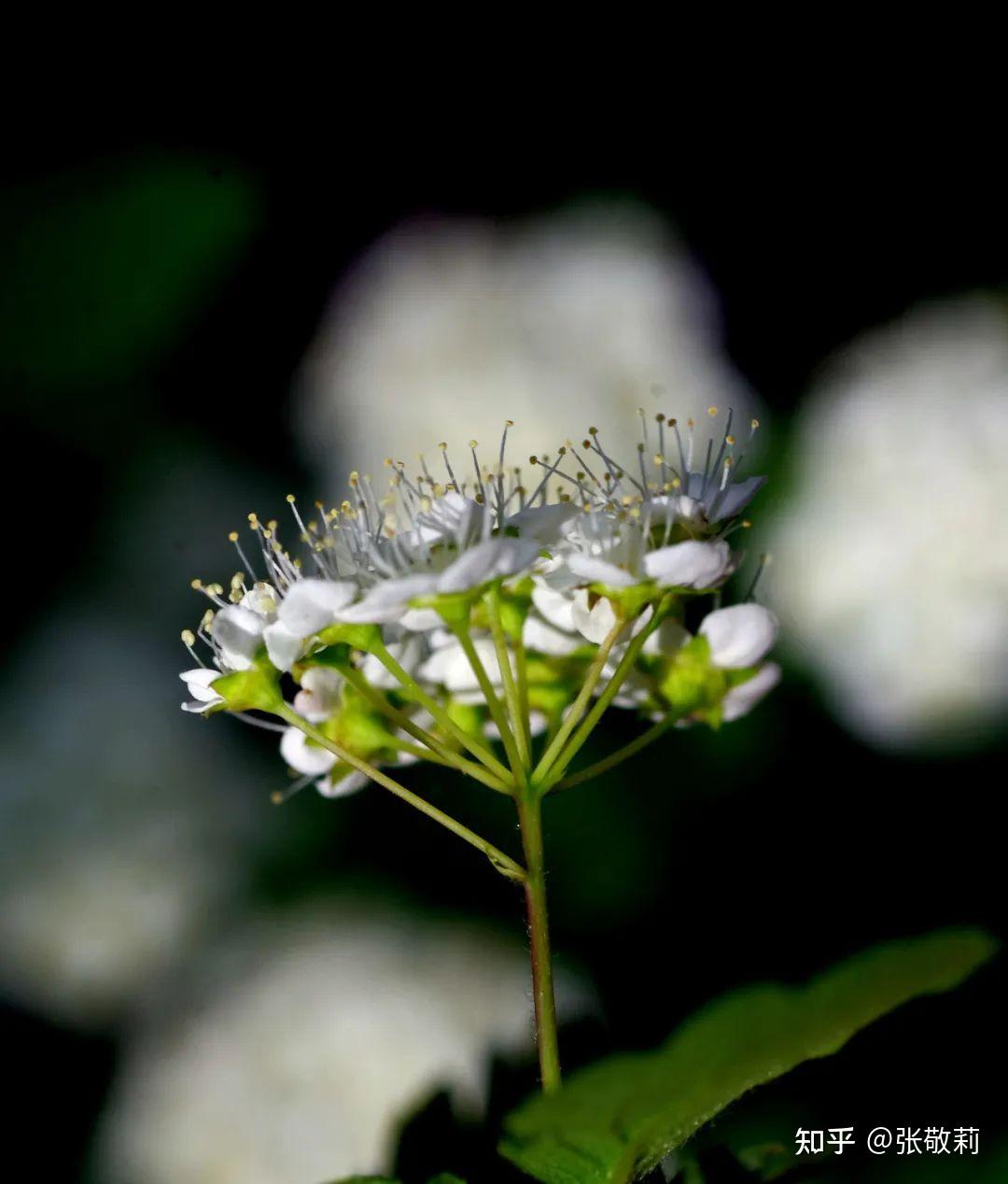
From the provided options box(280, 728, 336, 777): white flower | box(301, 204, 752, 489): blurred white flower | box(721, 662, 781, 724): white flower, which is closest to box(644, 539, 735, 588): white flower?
box(721, 662, 781, 724): white flower

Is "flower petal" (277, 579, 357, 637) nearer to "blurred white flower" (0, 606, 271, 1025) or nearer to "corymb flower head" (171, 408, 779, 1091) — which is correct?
"corymb flower head" (171, 408, 779, 1091)

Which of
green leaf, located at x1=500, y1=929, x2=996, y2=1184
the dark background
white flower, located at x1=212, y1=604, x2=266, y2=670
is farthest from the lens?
the dark background

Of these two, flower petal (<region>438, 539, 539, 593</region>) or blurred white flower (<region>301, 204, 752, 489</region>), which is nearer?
flower petal (<region>438, 539, 539, 593</region>)

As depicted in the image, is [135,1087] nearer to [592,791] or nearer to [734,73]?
[592,791]

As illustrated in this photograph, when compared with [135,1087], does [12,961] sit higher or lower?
higher

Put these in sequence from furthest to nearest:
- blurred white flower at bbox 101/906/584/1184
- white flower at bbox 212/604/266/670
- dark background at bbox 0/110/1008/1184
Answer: dark background at bbox 0/110/1008/1184 → blurred white flower at bbox 101/906/584/1184 → white flower at bbox 212/604/266/670

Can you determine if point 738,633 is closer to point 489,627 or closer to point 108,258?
point 489,627

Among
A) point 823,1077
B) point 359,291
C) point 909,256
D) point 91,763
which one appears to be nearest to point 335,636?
point 823,1077
